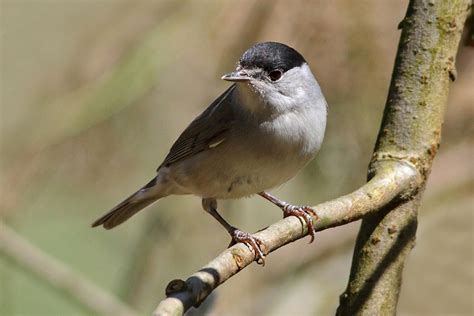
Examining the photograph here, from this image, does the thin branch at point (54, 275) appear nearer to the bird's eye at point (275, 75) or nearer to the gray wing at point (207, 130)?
the gray wing at point (207, 130)

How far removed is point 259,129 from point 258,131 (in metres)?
0.01

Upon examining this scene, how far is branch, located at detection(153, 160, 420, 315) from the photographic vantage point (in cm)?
202

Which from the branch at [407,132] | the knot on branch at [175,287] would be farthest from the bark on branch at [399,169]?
the knot on branch at [175,287]

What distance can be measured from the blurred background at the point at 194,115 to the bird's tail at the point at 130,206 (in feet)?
0.39

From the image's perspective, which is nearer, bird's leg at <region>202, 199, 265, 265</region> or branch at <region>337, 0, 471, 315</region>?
bird's leg at <region>202, 199, 265, 265</region>

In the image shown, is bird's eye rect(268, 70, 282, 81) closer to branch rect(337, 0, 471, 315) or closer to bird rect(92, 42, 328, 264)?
bird rect(92, 42, 328, 264)

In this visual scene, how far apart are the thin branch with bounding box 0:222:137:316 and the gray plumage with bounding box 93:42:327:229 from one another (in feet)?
2.54

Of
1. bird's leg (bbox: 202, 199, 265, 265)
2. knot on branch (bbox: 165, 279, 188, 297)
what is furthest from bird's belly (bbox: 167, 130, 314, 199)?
knot on branch (bbox: 165, 279, 188, 297)

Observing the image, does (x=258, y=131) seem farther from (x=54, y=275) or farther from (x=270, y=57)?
(x=54, y=275)

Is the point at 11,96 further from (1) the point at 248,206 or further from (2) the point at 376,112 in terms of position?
(2) the point at 376,112

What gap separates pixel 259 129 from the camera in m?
3.94

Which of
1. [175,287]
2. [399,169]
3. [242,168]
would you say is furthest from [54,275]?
[175,287]

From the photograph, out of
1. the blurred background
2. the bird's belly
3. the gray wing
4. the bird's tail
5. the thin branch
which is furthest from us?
the bird's tail

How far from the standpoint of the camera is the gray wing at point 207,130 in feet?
13.7
